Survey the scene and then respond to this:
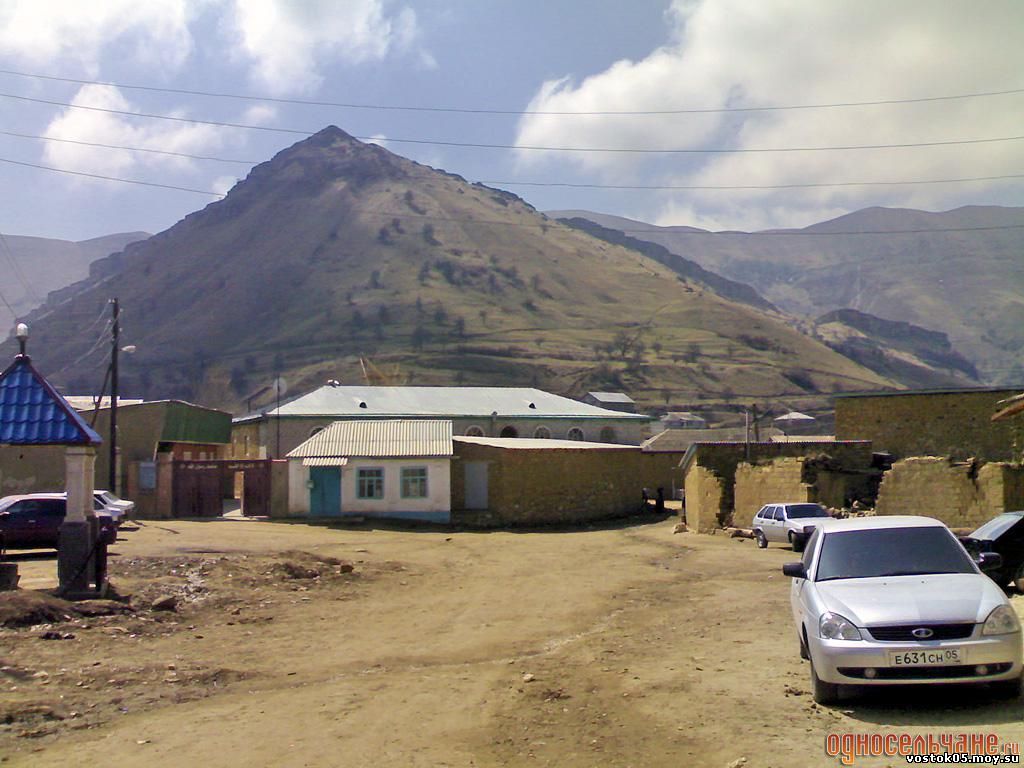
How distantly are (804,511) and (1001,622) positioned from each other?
1916 centimetres

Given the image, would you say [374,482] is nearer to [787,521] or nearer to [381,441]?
[381,441]

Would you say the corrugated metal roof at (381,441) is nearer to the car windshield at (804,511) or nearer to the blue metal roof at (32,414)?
the car windshield at (804,511)

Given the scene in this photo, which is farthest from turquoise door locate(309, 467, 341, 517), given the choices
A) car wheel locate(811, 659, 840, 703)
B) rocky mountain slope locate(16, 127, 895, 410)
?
rocky mountain slope locate(16, 127, 895, 410)

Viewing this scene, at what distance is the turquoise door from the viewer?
37.1 meters

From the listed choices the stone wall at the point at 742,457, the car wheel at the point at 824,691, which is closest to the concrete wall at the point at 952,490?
the stone wall at the point at 742,457

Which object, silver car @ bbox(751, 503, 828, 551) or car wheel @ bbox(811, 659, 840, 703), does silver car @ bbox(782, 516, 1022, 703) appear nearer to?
car wheel @ bbox(811, 659, 840, 703)

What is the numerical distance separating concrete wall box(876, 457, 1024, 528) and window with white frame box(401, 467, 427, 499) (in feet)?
55.0

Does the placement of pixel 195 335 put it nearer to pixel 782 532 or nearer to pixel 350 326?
pixel 350 326

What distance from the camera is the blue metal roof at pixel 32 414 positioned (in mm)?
14750

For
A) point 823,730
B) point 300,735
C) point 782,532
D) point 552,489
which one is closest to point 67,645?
point 300,735

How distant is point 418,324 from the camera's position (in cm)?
14250

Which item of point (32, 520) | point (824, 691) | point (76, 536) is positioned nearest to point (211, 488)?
point (32, 520)

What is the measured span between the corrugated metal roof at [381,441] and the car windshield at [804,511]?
1434 centimetres

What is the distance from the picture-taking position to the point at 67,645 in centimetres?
1223
